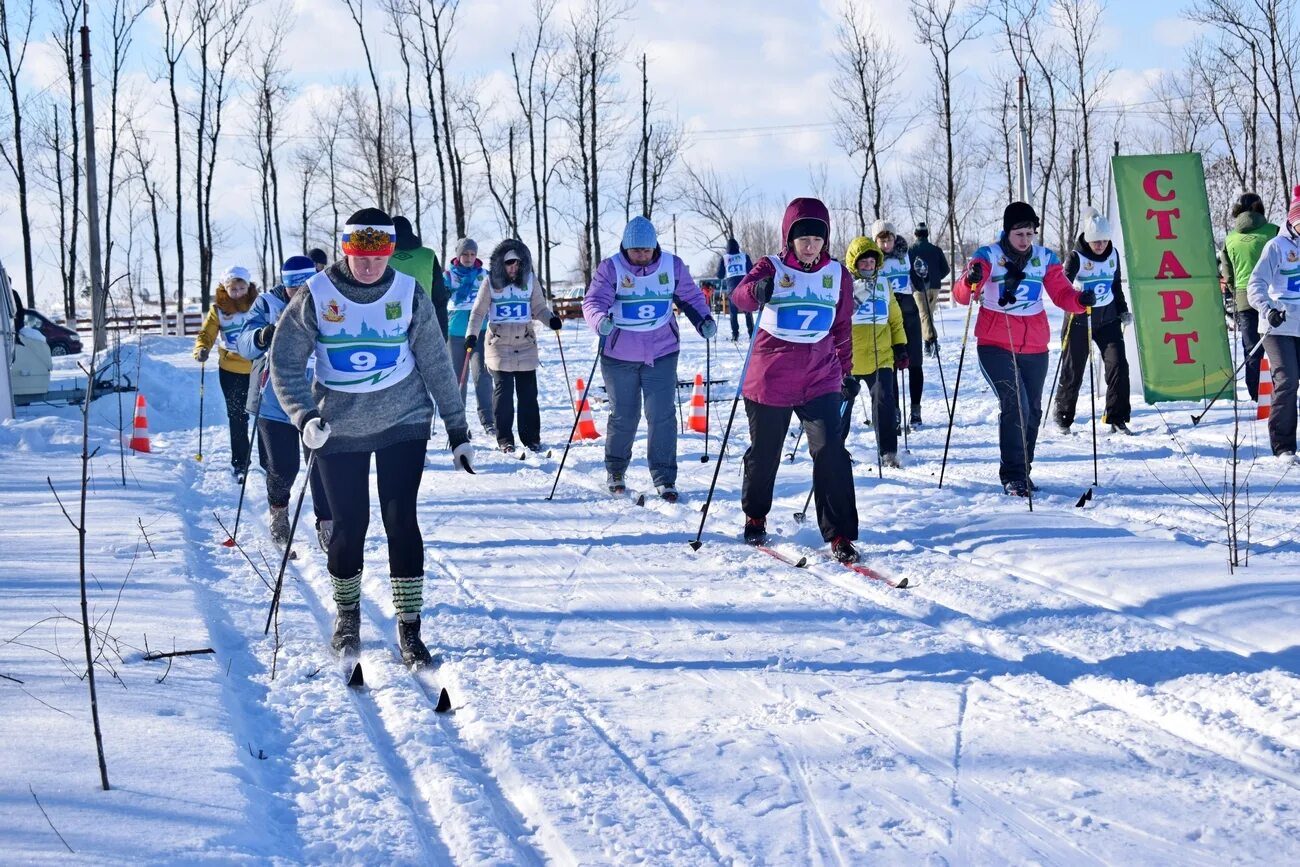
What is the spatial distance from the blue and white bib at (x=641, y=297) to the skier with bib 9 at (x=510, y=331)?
2697mm

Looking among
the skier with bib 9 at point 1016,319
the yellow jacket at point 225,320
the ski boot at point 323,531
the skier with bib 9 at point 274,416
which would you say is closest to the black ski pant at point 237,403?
the yellow jacket at point 225,320

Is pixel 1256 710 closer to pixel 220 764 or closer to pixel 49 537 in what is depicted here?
pixel 220 764

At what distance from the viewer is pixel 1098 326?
1067 cm

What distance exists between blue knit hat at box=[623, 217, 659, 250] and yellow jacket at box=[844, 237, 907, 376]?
1770 mm

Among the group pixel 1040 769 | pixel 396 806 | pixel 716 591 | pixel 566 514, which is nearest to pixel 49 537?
pixel 566 514

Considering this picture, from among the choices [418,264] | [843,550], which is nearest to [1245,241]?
[843,550]

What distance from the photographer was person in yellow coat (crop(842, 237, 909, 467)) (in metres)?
→ 9.34

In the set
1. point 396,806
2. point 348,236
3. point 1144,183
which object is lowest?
point 396,806

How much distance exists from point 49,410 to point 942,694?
16224 millimetres

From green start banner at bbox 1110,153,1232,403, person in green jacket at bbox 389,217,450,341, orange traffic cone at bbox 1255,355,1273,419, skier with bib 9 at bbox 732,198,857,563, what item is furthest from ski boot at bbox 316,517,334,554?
green start banner at bbox 1110,153,1232,403

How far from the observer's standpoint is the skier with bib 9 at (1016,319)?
8.08m

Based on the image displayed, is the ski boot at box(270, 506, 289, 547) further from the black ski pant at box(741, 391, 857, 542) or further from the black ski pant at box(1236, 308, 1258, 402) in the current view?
the black ski pant at box(1236, 308, 1258, 402)

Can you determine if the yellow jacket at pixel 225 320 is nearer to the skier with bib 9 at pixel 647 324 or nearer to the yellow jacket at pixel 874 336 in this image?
the skier with bib 9 at pixel 647 324

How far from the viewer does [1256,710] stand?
154 inches
